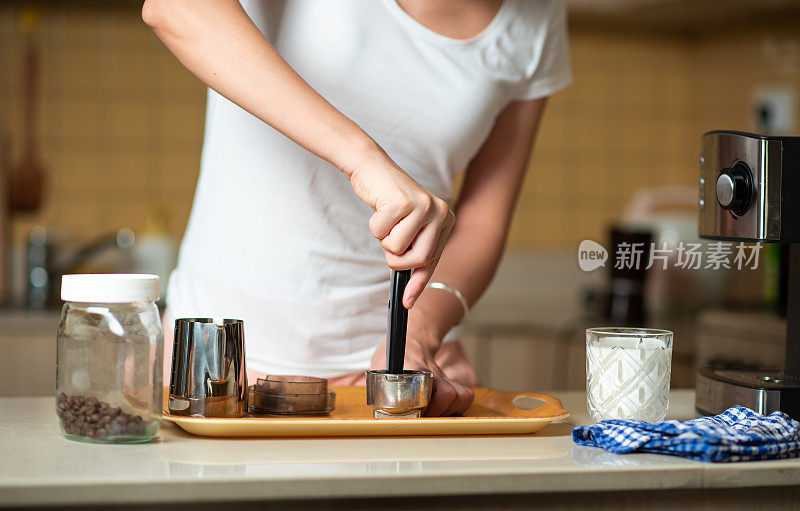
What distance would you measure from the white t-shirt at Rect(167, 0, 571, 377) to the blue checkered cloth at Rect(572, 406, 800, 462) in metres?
0.37

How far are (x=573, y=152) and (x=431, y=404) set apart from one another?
2.48 m

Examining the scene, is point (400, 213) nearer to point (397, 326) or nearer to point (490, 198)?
point (397, 326)

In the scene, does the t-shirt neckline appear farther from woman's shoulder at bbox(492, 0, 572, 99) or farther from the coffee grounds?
the coffee grounds

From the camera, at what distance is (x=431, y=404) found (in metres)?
0.82

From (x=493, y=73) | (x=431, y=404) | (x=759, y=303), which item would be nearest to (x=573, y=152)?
(x=759, y=303)

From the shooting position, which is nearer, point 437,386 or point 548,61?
point 437,386

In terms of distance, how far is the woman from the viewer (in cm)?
100

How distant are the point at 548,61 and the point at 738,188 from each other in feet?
1.06

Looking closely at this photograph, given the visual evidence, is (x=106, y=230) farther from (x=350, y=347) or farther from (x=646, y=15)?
(x=350, y=347)

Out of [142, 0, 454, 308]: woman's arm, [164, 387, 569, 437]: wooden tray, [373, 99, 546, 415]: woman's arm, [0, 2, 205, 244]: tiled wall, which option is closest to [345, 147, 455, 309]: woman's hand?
[142, 0, 454, 308]: woman's arm

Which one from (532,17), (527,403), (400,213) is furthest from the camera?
(532,17)

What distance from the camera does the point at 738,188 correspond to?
0.88 metres

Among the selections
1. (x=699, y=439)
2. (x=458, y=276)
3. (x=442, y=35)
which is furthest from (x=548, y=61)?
(x=699, y=439)

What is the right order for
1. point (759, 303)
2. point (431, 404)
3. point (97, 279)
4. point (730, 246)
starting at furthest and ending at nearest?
point (759, 303)
point (730, 246)
point (431, 404)
point (97, 279)
